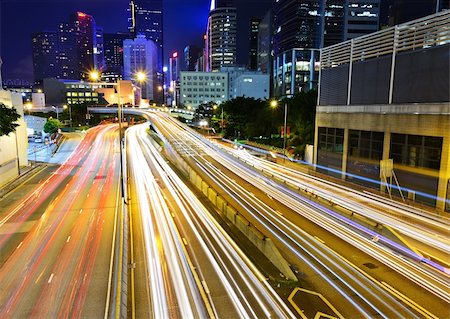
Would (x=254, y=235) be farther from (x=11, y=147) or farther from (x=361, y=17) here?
(x=361, y=17)

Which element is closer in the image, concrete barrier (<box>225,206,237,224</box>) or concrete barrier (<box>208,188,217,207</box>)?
concrete barrier (<box>225,206,237,224</box>)

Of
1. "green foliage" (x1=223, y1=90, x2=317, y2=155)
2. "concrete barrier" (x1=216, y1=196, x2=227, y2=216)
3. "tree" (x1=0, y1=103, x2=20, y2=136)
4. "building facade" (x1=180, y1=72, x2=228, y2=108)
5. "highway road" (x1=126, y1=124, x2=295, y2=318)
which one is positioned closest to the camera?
"highway road" (x1=126, y1=124, x2=295, y2=318)

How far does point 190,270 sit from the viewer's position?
622 inches

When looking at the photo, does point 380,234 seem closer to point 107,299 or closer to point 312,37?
point 107,299

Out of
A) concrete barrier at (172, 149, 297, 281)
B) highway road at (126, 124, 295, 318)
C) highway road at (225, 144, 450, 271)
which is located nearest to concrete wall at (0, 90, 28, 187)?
highway road at (126, 124, 295, 318)

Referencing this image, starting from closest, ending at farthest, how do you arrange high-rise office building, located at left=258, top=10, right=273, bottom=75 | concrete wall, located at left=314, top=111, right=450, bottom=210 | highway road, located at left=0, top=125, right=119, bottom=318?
1. highway road, located at left=0, top=125, right=119, bottom=318
2. concrete wall, located at left=314, top=111, right=450, bottom=210
3. high-rise office building, located at left=258, top=10, right=273, bottom=75

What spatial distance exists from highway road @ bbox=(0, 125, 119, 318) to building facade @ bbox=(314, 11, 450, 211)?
77.5 feet

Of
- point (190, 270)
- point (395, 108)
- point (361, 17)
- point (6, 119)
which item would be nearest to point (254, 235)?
point (190, 270)

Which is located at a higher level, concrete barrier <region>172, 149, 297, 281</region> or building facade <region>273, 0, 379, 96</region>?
building facade <region>273, 0, 379, 96</region>

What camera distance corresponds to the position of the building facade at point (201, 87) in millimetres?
171625

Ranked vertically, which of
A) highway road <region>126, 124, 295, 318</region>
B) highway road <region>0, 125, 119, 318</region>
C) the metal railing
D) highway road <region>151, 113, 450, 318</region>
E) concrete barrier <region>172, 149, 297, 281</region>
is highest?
the metal railing

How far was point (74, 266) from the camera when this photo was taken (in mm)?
16391

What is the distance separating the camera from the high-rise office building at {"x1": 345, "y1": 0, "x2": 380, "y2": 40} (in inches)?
5153

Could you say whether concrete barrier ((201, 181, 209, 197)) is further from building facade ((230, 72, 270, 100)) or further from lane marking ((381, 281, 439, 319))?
building facade ((230, 72, 270, 100))
